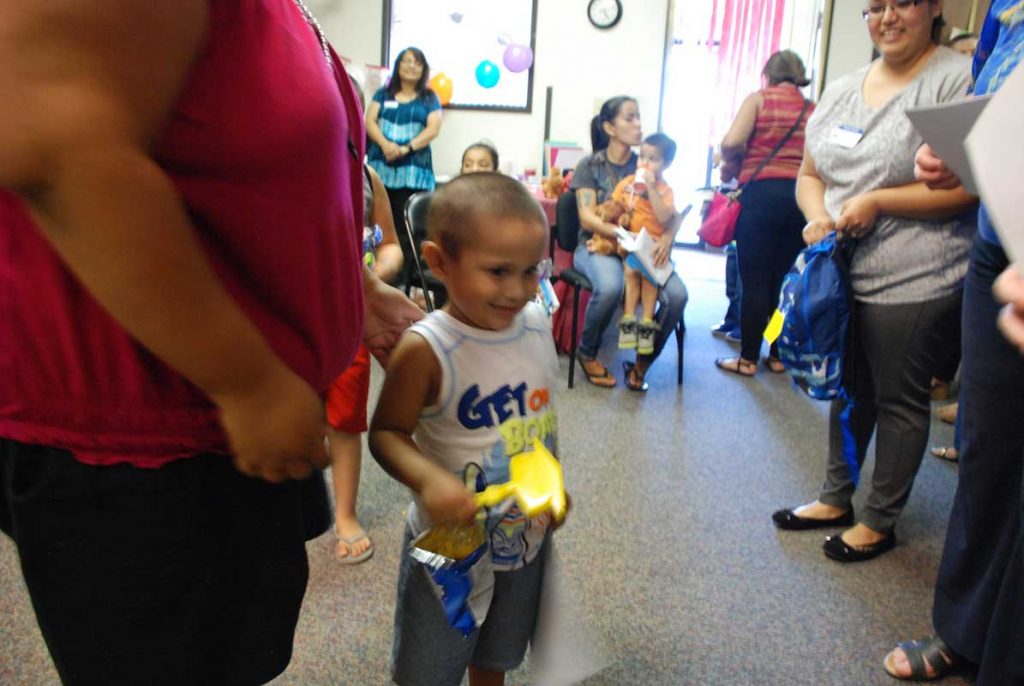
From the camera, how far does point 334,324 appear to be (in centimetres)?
64

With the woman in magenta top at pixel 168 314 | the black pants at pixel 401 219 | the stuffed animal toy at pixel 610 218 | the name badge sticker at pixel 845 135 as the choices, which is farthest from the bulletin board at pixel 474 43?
the woman in magenta top at pixel 168 314

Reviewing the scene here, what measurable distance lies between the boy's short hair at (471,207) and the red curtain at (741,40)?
6365mm

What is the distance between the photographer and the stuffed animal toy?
3.52 m

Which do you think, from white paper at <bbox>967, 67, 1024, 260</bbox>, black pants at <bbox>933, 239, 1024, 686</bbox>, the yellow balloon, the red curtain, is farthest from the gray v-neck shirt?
the red curtain

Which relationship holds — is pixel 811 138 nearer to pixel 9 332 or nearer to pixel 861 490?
pixel 861 490

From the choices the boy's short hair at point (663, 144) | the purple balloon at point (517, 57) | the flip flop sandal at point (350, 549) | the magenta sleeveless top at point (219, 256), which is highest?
the purple balloon at point (517, 57)

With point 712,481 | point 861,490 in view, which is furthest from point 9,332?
point 861,490

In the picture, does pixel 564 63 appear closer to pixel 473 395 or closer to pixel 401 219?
pixel 401 219

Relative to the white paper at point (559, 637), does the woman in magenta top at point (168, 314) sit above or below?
above

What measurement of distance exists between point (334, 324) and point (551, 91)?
6233 mm

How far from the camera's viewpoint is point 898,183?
1767 mm

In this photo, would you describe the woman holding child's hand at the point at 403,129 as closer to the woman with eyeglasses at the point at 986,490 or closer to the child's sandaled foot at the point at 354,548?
the child's sandaled foot at the point at 354,548

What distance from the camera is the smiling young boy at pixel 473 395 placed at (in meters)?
1.00

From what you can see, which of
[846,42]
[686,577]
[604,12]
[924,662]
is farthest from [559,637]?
[846,42]
